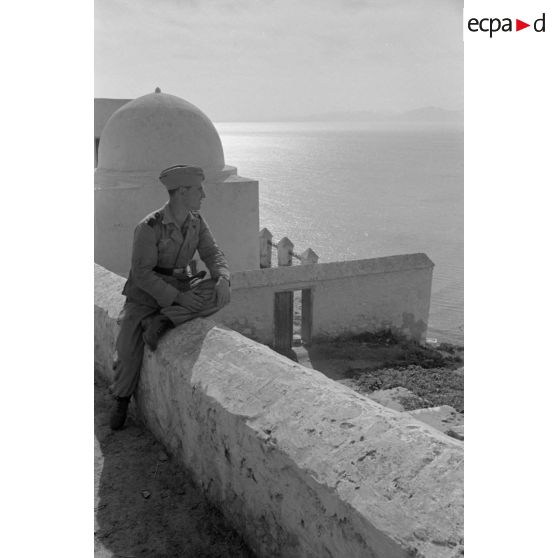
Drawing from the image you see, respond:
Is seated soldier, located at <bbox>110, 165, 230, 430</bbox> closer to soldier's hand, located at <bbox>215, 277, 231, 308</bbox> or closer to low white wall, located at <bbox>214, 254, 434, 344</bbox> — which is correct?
soldier's hand, located at <bbox>215, 277, 231, 308</bbox>

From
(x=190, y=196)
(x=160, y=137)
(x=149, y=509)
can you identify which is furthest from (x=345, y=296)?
(x=149, y=509)

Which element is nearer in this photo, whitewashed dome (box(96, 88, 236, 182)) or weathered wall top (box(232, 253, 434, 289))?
weathered wall top (box(232, 253, 434, 289))

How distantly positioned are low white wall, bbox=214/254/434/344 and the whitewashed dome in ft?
7.55

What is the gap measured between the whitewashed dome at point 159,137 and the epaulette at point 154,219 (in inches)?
293

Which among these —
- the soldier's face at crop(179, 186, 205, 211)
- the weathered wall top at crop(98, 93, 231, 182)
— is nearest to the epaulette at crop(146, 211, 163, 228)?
the soldier's face at crop(179, 186, 205, 211)

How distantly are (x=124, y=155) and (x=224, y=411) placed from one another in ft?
29.5

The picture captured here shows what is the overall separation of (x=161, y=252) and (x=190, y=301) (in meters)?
0.33

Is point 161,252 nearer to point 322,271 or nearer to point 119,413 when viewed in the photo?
point 119,413

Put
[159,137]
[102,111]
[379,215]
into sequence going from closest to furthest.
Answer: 1. [159,137]
2. [102,111]
3. [379,215]

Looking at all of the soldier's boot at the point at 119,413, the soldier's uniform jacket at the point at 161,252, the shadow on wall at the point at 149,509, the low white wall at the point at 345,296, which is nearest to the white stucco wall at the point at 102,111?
the low white wall at the point at 345,296

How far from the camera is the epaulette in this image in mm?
3445

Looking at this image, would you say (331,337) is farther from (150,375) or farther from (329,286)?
(150,375)

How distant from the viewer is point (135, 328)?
3525 millimetres

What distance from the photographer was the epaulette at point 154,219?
3.45m
